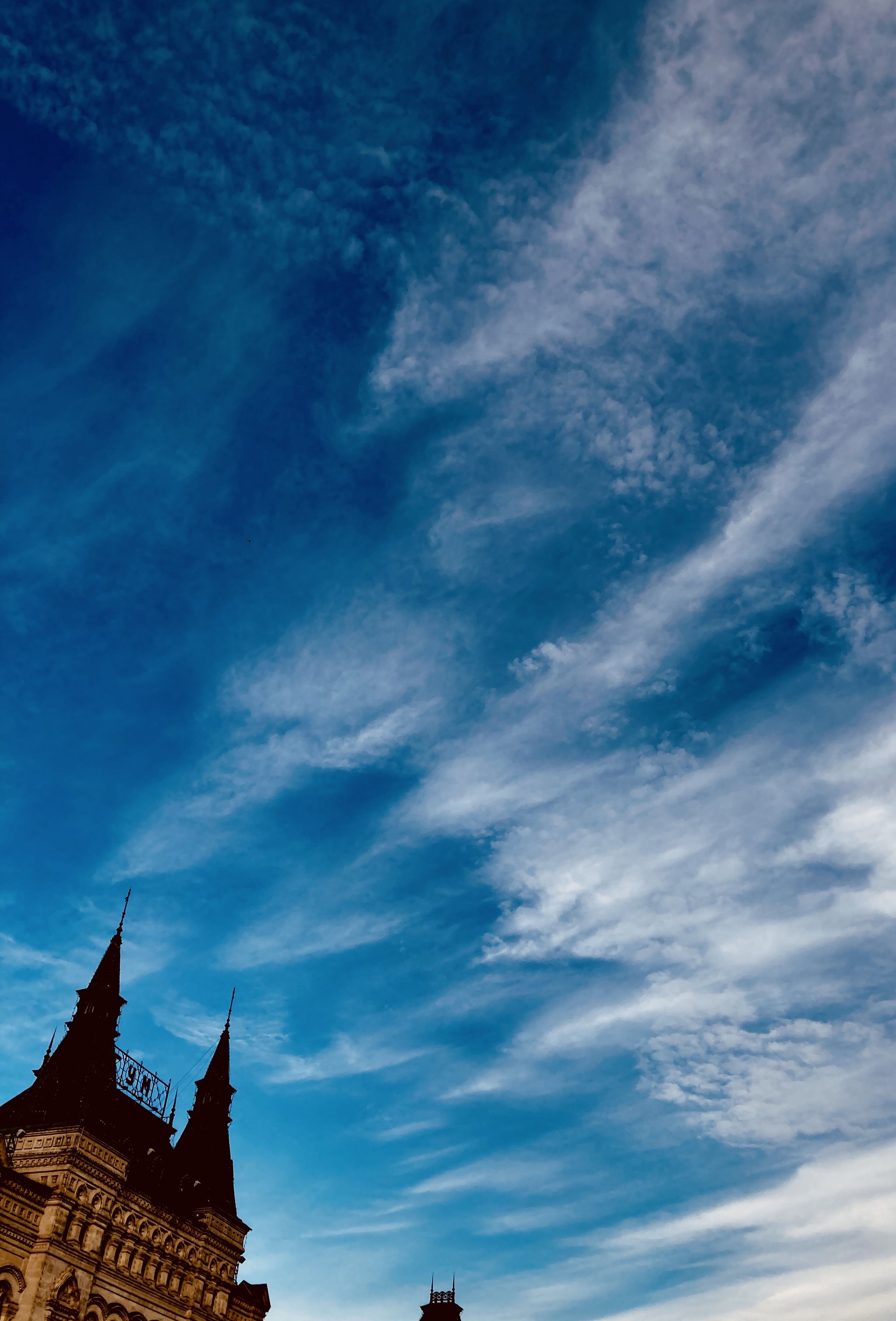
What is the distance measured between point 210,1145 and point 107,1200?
60.8 feet

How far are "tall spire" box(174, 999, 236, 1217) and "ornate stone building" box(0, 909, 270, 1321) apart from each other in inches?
4.6

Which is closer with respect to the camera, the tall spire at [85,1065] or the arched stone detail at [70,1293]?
the arched stone detail at [70,1293]

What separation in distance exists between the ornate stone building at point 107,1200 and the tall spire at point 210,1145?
12 centimetres

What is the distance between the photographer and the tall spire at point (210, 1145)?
6675cm

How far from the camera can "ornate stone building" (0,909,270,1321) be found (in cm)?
4794

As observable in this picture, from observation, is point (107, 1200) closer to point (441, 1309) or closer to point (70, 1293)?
point (70, 1293)

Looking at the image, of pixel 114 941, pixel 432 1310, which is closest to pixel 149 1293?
pixel 114 941

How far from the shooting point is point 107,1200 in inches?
2101

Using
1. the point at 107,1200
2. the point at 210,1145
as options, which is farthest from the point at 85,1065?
the point at 210,1145

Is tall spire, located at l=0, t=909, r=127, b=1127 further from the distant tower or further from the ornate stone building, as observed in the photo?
the distant tower

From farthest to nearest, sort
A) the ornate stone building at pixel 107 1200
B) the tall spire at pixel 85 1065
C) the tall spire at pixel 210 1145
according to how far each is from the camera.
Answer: the tall spire at pixel 210 1145 → the tall spire at pixel 85 1065 → the ornate stone building at pixel 107 1200

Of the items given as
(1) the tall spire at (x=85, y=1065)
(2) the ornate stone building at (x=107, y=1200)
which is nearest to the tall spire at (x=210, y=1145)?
(2) the ornate stone building at (x=107, y=1200)

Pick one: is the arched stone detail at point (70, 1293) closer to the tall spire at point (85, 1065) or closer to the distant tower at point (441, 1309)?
the tall spire at point (85, 1065)

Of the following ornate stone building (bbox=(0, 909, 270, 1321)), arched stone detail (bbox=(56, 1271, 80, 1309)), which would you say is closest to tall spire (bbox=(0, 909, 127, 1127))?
ornate stone building (bbox=(0, 909, 270, 1321))
